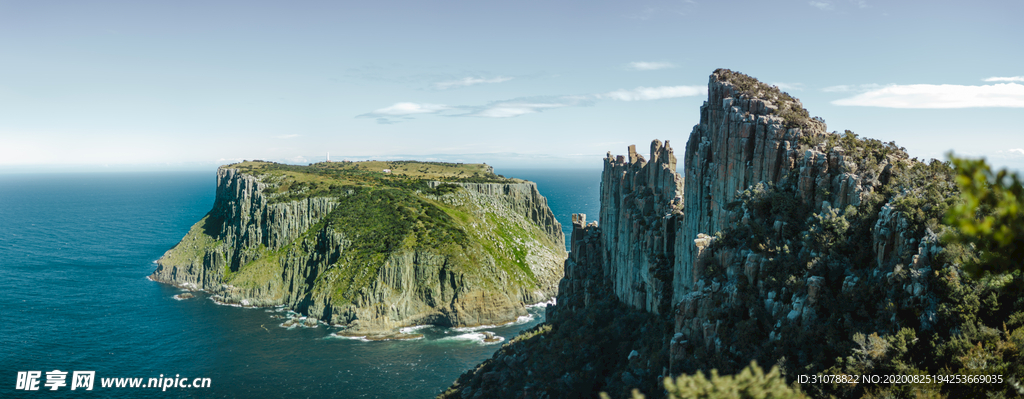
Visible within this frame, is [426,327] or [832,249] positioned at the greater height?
[832,249]

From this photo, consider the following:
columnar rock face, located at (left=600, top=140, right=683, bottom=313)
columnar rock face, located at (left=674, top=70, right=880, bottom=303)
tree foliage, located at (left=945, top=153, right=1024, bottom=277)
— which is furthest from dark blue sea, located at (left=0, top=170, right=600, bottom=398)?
tree foliage, located at (left=945, top=153, right=1024, bottom=277)

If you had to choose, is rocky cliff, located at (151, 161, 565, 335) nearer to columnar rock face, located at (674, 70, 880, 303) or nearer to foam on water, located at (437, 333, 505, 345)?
foam on water, located at (437, 333, 505, 345)

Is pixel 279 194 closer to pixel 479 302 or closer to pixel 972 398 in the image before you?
pixel 479 302

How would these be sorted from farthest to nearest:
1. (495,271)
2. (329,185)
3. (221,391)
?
(329,185), (495,271), (221,391)

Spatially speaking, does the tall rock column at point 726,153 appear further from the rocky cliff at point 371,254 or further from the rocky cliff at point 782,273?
the rocky cliff at point 371,254

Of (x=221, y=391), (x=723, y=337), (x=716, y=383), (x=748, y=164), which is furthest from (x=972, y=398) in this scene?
(x=221, y=391)

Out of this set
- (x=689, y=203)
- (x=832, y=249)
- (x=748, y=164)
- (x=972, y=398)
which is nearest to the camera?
(x=972, y=398)
